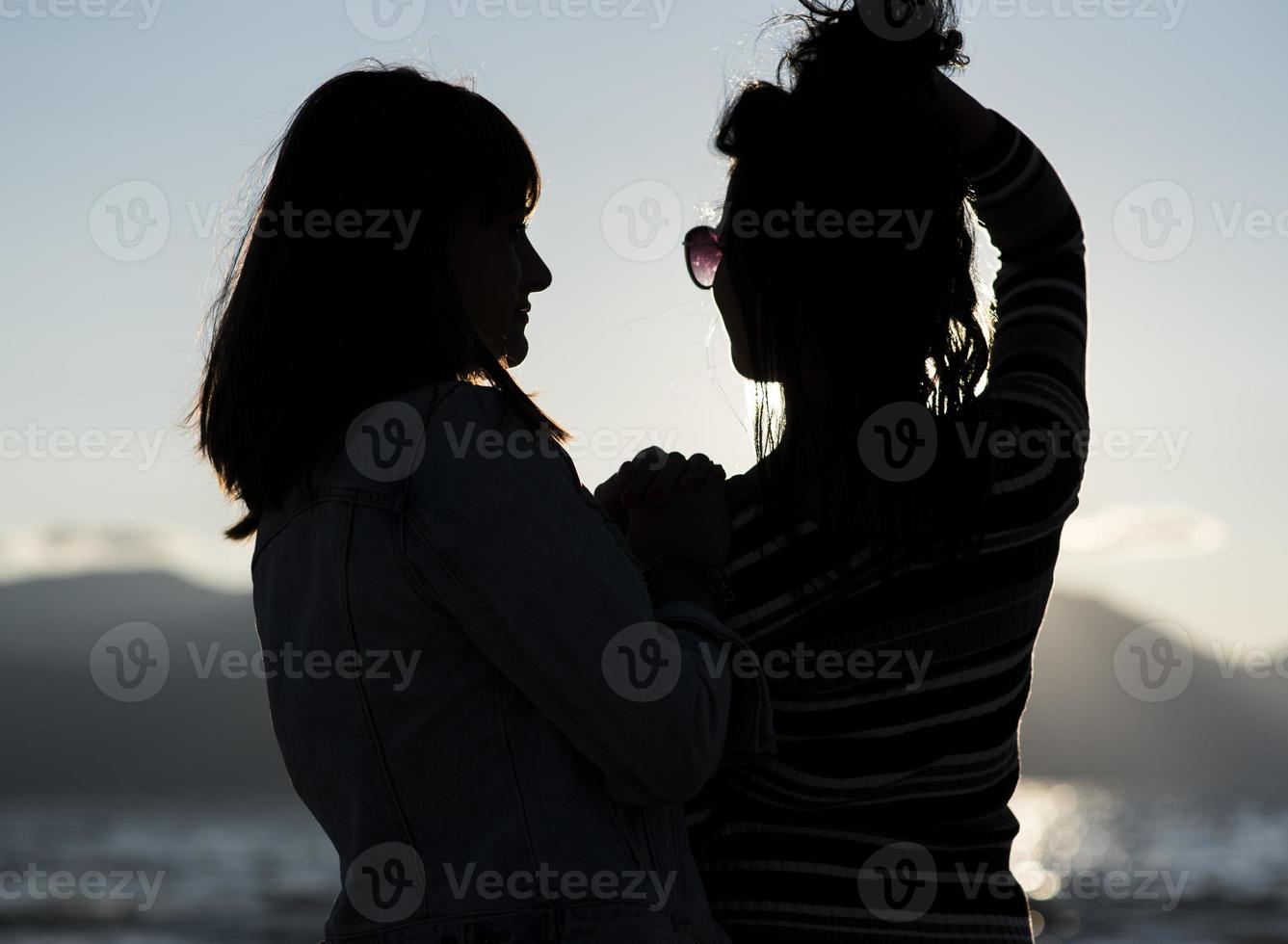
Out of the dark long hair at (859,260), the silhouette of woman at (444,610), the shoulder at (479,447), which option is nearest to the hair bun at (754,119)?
the dark long hair at (859,260)

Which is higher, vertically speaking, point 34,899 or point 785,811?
point 34,899

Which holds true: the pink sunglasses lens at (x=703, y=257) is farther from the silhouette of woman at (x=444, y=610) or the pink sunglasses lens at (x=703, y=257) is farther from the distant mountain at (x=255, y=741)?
the distant mountain at (x=255, y=741)

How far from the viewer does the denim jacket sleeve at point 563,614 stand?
59.7 inches

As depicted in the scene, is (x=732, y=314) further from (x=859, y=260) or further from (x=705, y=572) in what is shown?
(x=705, y=572)

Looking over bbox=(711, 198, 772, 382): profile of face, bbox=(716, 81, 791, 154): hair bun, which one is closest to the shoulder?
bbox=(711, 198, 772, 382): profile of face

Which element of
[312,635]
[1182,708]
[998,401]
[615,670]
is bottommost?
[615,670]

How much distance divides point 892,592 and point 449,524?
2.23 ft

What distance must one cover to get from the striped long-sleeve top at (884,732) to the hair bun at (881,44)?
563 millimetres

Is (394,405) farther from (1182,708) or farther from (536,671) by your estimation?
(1182,708)

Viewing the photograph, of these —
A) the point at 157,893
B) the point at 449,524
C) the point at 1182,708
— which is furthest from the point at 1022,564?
the point at 1182,708

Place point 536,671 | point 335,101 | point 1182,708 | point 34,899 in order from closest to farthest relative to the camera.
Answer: point 536,671
point 335,101
point 34,899
point 1182,708

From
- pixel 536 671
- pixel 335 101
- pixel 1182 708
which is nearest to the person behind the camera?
pixel 536 671

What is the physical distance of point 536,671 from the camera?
1519 mm

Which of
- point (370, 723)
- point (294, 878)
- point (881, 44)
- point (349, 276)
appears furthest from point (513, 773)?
point (294, 878)
